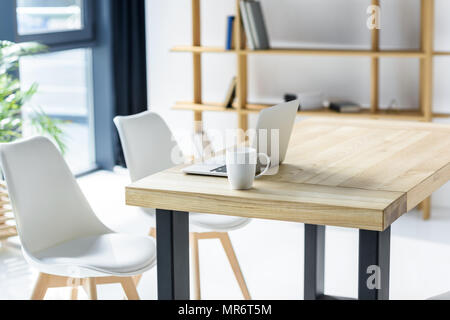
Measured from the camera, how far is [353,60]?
5.03 metres

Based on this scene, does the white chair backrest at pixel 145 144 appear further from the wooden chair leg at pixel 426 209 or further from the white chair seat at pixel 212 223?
the wooden chair leg at pixel 426 209

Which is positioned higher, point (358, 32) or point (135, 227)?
point (358, 32)

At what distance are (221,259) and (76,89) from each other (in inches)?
90.1

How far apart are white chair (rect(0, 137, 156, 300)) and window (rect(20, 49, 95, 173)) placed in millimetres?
2493

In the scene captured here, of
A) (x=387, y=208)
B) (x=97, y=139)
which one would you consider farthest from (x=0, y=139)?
(x=387, y=208)

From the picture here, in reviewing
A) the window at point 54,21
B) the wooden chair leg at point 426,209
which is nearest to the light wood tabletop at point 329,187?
the wooden chair leg at point 426,209

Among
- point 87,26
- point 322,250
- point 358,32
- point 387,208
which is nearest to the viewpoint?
point 387,208

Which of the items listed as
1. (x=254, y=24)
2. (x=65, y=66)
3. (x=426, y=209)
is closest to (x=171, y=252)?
(x=426, y=209)

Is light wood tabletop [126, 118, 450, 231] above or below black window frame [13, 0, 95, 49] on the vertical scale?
below

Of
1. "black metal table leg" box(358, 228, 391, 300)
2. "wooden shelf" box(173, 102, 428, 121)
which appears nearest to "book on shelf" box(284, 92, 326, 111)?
"wooden shelf" box(173, 102, 428, 121)

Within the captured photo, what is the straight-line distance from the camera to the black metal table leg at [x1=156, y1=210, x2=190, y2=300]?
7.25ft

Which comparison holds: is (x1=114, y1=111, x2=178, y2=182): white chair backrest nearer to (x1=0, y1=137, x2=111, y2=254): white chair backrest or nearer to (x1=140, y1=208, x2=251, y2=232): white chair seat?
(x1=140, y1=208, x2=251, y2=232): white chair seat

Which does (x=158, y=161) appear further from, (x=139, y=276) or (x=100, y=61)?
(x=100, y=61)
